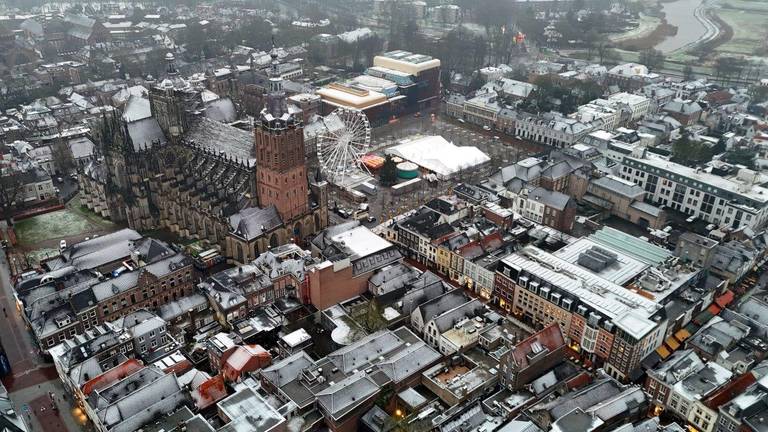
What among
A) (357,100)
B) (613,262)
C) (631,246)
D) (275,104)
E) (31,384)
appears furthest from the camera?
(357,100)

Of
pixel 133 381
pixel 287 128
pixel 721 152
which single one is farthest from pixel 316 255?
pixel 721 152

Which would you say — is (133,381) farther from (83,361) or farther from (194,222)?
(194,222)

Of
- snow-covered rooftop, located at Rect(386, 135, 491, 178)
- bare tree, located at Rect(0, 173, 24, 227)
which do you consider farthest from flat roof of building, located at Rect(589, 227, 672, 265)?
bare tree, located at Rect(0, 173, 24, 227)

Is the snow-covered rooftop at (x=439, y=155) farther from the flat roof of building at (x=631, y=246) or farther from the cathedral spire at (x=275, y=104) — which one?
the cathedral spire at (x=275, y=104)

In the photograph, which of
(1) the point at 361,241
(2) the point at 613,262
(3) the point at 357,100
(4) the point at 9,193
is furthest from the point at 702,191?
(4) the point at 9,193

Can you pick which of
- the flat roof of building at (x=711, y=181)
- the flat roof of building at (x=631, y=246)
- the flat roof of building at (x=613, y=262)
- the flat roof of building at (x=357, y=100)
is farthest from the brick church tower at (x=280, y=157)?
the flat roof of building at (x=711, y=181)

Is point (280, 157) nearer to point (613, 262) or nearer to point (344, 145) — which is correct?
point (344, 145)
